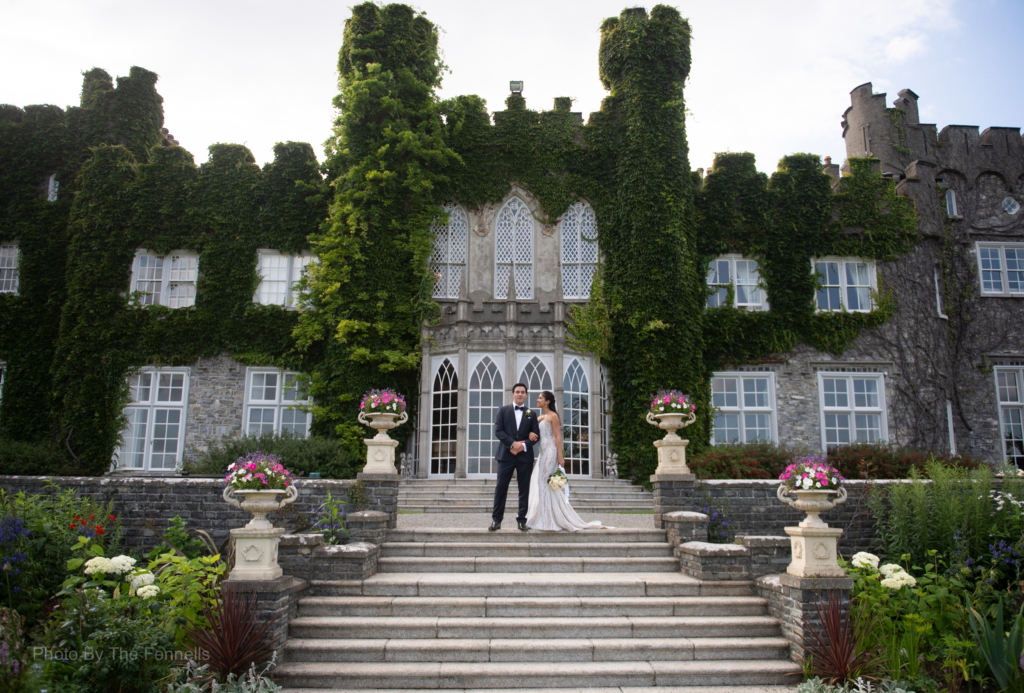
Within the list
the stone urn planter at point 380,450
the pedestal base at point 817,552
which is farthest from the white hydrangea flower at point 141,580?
the pedestal base at point 817,552

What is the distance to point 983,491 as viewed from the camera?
8484mm

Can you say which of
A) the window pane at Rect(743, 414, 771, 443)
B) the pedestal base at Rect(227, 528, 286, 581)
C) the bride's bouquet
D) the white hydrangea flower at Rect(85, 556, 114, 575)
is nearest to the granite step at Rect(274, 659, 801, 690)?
the pedestal base at Rect(227, 528, 286, 581)

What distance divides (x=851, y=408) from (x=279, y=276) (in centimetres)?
1578

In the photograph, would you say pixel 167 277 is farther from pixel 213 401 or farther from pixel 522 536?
pixel 522 536

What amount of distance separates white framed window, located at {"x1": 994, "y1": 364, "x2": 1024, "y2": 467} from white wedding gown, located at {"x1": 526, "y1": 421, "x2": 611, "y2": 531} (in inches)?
559

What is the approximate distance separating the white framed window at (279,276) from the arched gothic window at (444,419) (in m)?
4.67

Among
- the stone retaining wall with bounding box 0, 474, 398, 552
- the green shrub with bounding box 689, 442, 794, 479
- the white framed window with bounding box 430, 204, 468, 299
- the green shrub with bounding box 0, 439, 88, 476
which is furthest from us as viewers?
the white framed window with bounding box 430, 204, 468, 299

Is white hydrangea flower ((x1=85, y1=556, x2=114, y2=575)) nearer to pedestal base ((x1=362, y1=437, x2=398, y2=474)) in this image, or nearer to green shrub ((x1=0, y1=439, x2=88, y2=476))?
pedestal base ((x1=362, y1=437, x2=398, y2=474))

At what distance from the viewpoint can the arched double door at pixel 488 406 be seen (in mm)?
15453

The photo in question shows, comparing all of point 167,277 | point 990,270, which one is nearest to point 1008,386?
point 990,270

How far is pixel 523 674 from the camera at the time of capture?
621 centimetres

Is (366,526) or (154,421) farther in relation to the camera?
(154,421)

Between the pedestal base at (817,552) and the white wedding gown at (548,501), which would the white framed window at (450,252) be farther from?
the pedestal base at (817,552)

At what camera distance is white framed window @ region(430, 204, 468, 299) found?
56.0 ft
